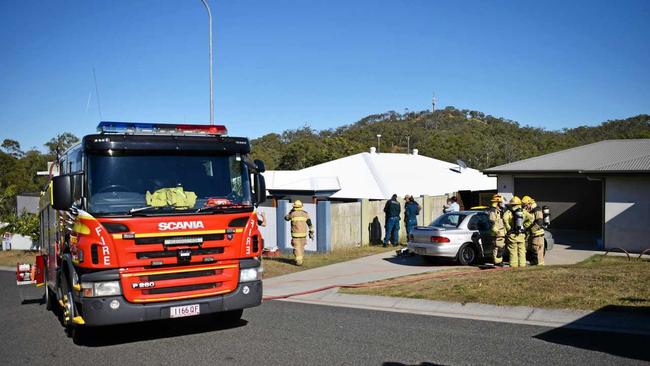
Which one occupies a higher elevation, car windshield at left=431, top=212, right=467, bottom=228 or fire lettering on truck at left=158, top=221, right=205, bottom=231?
fire lettering on truck at left=158, top=221, right=205, bottom=231

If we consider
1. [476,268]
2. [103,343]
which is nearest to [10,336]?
[103,343]

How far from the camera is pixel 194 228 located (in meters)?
8.39

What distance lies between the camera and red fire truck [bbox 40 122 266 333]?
797cm

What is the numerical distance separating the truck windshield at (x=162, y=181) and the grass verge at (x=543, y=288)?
4.35m

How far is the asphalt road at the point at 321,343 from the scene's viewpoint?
745cm

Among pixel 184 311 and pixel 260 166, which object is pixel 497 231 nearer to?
pixel 260 166

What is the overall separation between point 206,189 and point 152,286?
152 centimetres

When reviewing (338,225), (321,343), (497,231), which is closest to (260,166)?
(321,343)

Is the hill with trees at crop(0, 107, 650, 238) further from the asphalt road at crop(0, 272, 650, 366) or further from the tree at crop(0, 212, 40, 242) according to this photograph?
the asphalt road at crop(0, 272, 650, 366)

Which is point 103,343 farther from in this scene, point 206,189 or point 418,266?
point 418,266

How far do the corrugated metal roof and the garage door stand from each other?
3.25ft

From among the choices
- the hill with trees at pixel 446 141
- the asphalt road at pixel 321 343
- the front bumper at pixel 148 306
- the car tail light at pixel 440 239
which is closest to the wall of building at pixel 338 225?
the car tail light at pixel 440 239

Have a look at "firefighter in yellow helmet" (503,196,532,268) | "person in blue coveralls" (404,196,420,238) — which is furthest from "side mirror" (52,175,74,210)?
"person in blue coveralls" (404,196,420,238)

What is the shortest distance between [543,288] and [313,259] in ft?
28.1
